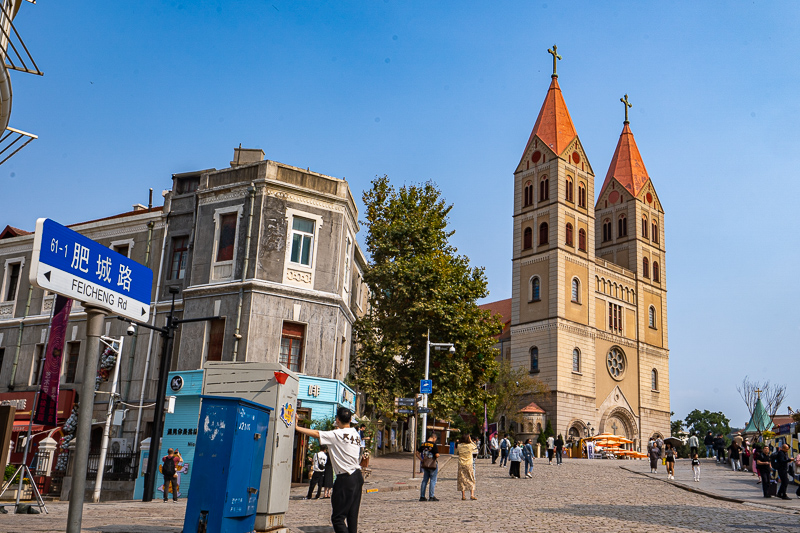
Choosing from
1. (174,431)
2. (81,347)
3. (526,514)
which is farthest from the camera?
(81,347)

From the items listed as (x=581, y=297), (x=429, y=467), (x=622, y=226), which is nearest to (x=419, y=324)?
(x=429, y=467)

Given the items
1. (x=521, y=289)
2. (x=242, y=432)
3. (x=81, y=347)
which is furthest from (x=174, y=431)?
(x=521, y=289)

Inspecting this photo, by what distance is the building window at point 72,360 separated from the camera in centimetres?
2822

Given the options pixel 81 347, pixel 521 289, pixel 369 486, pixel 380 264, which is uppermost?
pixel 521 289

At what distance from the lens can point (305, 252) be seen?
1021 inches

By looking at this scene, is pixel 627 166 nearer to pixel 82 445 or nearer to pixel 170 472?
pixel 170 472

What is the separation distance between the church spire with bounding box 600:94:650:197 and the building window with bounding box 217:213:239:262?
202 ft

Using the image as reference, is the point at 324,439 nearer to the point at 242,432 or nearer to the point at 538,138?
the point at 242,432

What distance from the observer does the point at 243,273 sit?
81.4 ft

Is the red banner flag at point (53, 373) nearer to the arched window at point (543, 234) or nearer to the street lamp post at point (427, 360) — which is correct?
the street lamp post at point (427, 360)

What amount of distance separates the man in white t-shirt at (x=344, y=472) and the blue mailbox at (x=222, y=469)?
0.91 m

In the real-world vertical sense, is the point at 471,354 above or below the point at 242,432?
above

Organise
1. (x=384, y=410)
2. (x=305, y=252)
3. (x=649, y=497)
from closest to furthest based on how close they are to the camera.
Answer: (x=649, y=497) < (x=305, y=252) < (x=384, y=410)

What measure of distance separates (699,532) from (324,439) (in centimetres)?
706
